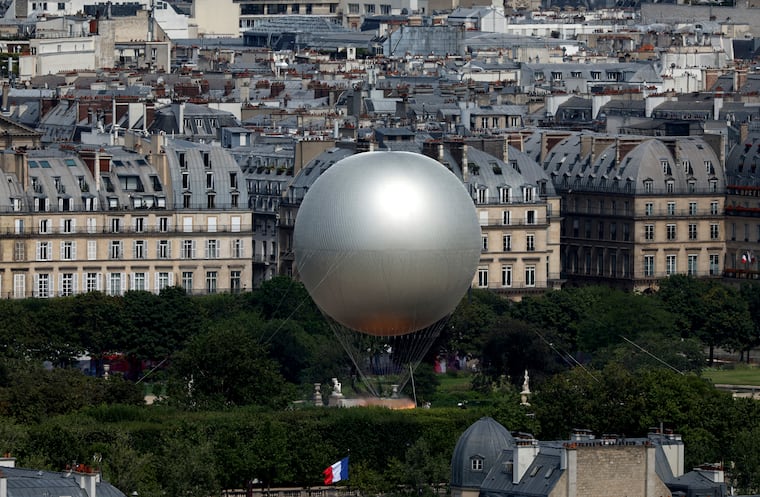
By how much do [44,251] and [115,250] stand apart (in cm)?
259

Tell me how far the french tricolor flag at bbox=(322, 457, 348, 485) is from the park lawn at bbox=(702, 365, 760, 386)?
70.8 ft

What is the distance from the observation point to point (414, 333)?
332 feet

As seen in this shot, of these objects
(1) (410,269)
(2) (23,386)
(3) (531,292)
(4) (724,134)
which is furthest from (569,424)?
(4) (724,134)

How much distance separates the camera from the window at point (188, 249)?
135125 mm

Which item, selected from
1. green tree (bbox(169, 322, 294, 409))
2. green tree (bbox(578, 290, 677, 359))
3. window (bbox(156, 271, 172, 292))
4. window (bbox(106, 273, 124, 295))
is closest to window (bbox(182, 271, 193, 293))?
window (bbox(156, 271, 172, 292))

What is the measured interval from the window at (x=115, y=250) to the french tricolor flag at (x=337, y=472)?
35.5 meters

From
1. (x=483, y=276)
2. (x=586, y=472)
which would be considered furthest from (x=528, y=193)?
(x=586, y=472)

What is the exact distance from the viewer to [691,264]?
148250 mm

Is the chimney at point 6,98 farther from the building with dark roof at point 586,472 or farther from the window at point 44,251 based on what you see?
the building with dark roof at point 586,472

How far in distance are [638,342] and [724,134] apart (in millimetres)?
30362

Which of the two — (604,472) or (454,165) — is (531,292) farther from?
(604,472)

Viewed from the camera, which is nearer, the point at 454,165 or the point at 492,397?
the point at 492,397

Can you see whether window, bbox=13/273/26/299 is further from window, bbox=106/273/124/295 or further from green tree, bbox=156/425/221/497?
green tree, bbox=156/425/221/497

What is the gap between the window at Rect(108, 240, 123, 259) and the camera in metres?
134
